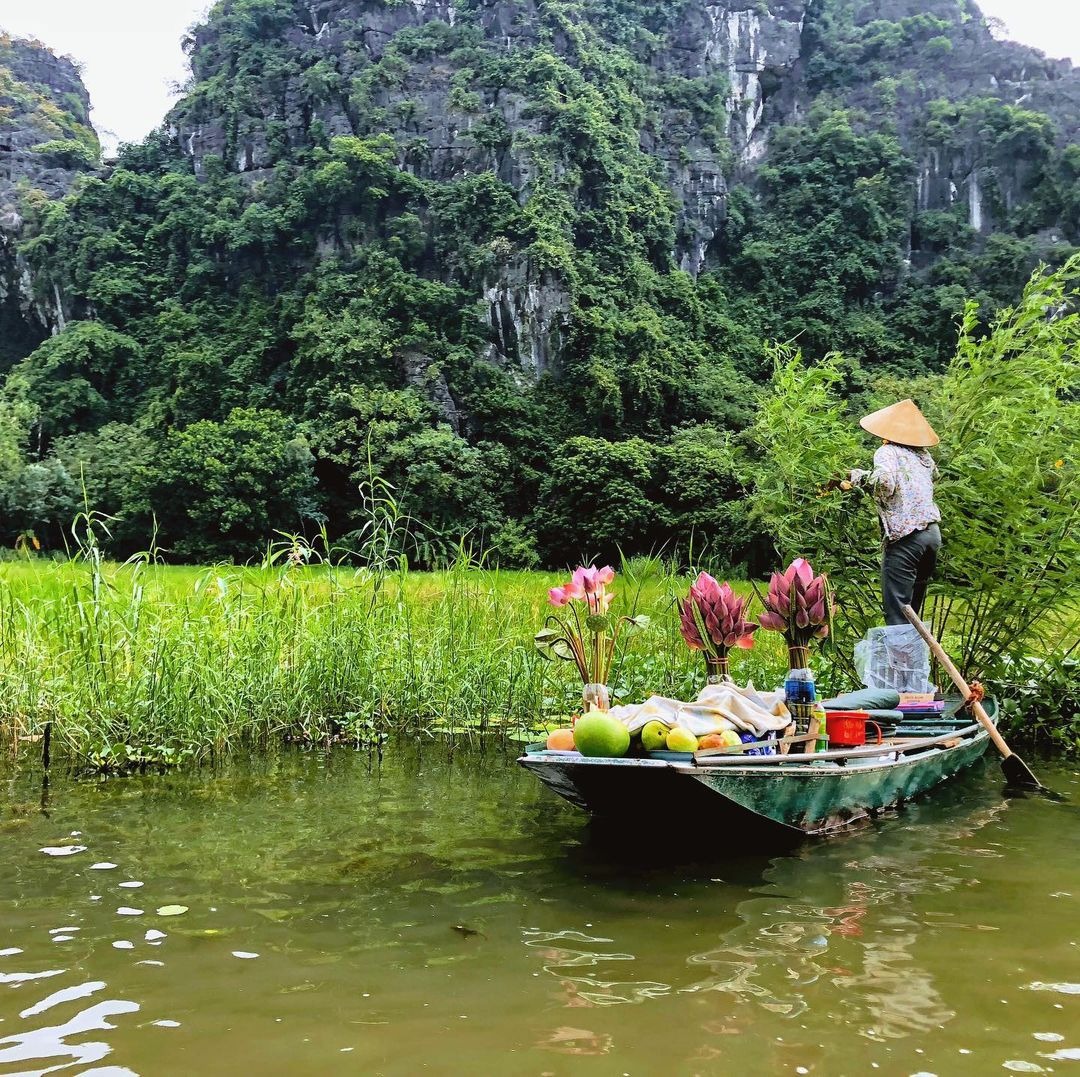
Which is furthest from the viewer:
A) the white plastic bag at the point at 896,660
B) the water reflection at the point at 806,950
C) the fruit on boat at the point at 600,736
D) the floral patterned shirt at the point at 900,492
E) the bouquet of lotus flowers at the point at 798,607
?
the white plastic bag at the point at 896,660

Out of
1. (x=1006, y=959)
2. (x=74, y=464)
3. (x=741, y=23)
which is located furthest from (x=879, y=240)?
(x=1006, y=959)

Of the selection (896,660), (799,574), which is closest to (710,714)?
(799,574)

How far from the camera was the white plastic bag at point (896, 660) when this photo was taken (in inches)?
227

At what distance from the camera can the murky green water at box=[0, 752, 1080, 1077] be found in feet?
7.15

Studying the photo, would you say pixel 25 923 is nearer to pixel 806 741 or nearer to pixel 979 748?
pixel 806 741

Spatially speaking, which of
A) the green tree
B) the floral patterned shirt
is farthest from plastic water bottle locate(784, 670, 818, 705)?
the green tree

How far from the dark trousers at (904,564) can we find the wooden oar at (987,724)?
1.19 ft

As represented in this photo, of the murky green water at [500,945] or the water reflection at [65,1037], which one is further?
the murky green water at [500,945]

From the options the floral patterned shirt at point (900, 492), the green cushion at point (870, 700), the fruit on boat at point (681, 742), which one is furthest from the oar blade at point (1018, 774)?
the fruit on boat at point (681, 742)

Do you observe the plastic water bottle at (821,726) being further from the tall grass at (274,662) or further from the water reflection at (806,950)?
the tall grass at (274,662)

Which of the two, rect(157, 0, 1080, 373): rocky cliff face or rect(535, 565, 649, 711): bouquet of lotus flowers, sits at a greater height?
rect(157, 0, 1080, 373): rocky cliff face

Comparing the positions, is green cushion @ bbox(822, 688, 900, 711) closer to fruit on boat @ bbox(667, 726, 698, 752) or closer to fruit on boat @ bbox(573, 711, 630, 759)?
fruit on boat @ bbox(667, 726, 698, 752)

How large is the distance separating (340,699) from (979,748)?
3.64 meters

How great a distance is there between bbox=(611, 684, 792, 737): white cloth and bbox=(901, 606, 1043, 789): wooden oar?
5.03 feet
